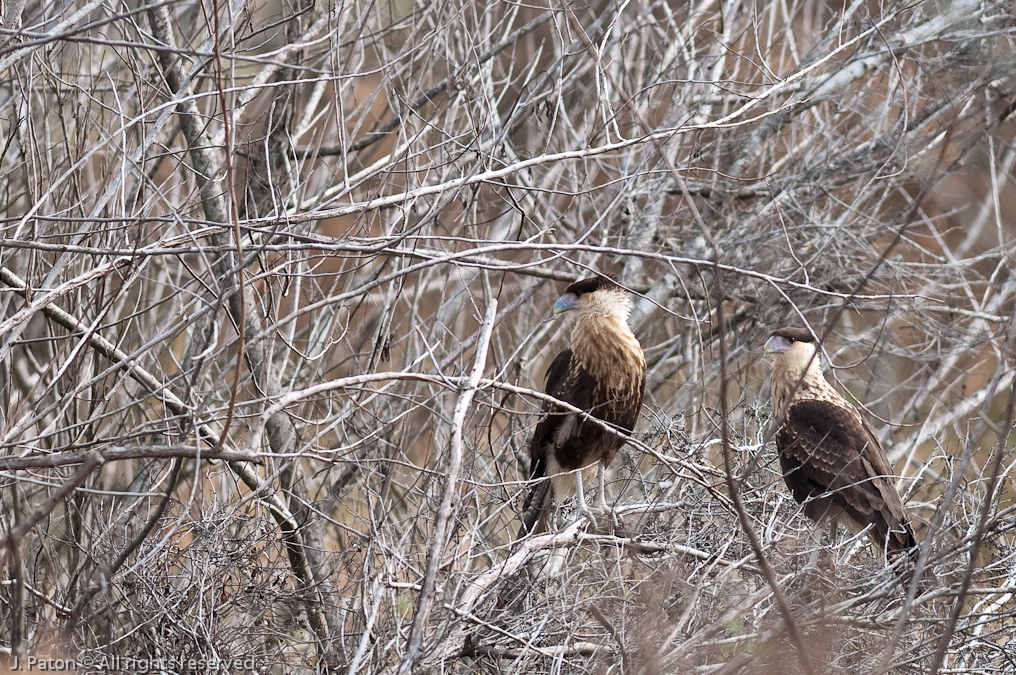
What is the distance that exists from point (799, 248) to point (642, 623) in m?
3.56

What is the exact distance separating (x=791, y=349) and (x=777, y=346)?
8 cm

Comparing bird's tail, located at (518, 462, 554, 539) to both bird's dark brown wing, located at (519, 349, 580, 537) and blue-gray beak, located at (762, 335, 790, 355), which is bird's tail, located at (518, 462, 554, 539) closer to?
bird's dark brown wing, located at (519, 349, 580, 537)

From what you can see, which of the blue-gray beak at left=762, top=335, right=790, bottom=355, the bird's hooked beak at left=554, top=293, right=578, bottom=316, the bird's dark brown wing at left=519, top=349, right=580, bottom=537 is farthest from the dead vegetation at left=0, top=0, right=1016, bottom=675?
the bird's hooked beak at left=554, top=293, right=578, bottom=316

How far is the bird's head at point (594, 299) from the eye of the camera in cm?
436

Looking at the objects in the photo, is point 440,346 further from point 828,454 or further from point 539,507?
point 828,454

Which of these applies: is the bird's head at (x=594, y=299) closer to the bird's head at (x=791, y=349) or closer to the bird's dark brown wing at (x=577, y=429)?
the bird's dark brown wing at (x=577, y=429)

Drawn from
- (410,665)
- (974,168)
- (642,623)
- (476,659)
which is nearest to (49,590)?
(476,659)

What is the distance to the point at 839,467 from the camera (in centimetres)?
433

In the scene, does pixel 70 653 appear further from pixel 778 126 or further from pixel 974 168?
pixel 974 168

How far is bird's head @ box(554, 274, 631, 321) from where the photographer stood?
4.36m

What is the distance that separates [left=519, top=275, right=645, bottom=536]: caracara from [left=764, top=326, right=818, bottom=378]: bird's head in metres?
0.80

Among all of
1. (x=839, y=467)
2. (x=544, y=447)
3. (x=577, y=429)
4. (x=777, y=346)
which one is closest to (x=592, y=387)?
(x=577, y=429)

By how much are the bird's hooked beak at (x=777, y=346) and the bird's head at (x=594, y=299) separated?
0.85 m

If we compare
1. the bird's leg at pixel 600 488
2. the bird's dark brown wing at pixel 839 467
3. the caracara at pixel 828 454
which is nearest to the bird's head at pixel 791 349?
the caracara at pixel 828 454
